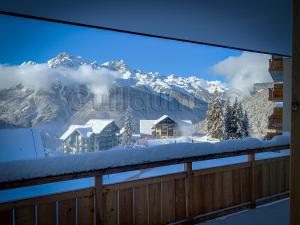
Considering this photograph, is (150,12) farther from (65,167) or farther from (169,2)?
(65,167)

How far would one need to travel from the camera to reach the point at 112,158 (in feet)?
7.03

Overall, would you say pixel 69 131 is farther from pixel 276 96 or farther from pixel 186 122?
pixel 276 96

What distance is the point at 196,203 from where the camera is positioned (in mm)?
2658

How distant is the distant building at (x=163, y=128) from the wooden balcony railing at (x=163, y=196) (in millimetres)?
20935

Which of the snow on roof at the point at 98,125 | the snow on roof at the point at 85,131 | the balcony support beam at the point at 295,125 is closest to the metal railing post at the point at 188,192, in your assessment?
the balcony support beam at the point at 295,125

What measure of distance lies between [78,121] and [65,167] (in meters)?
21.1

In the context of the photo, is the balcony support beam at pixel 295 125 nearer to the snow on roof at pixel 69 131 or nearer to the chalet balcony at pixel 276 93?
the chalet balcony at pixel 276 93

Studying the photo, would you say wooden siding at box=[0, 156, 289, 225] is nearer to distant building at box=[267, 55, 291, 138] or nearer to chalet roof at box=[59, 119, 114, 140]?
distant building at box=[267, 55, 291, 138]

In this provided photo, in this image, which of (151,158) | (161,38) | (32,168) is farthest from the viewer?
(161,38)

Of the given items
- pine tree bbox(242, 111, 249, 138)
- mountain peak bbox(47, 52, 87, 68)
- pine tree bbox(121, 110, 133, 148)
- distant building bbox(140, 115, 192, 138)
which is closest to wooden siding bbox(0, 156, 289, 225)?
distant building bbox(140, 115, 192, 138)

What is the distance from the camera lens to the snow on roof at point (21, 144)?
28.0 ft

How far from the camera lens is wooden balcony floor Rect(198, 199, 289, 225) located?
2.68m

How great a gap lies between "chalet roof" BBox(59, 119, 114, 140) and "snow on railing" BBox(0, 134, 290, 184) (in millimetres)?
19196

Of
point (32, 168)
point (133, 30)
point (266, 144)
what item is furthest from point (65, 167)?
point (266, 144)
